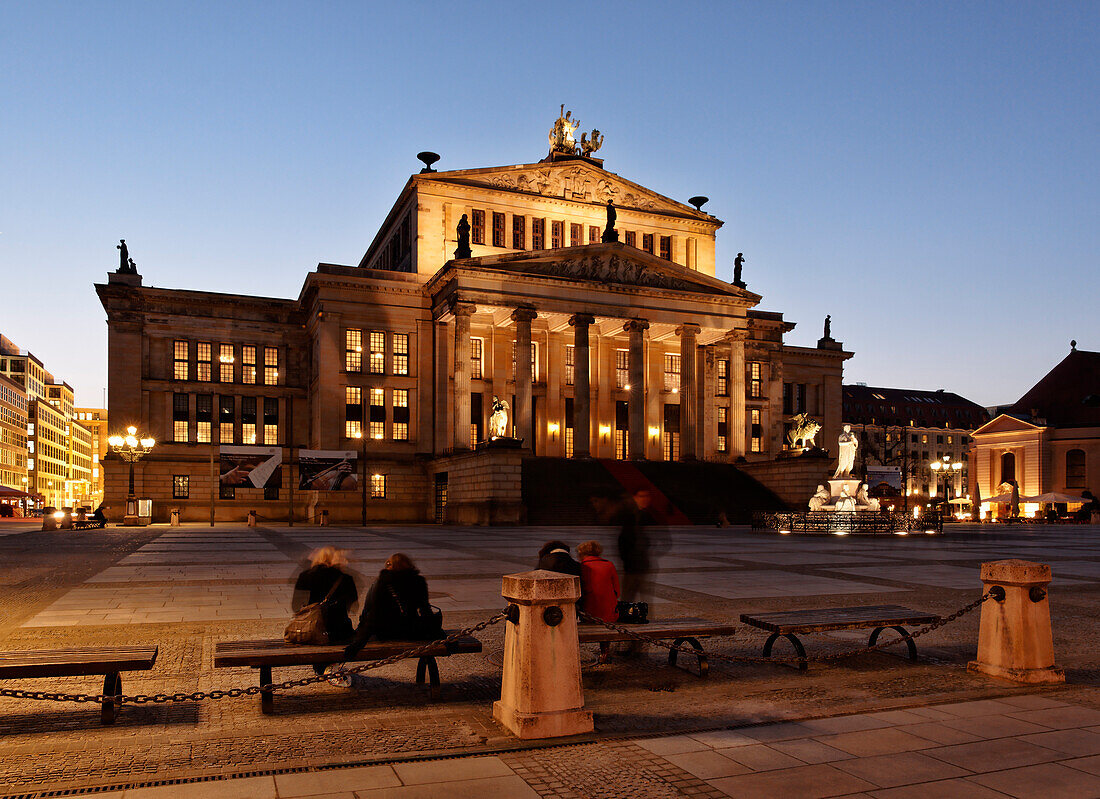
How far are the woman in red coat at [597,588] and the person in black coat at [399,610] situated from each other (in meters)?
1.81

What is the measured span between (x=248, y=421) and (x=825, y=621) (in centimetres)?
5963

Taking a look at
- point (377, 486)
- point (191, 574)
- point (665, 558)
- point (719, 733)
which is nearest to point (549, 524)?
point (377, 486)

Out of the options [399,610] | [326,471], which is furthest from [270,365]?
[399,610]

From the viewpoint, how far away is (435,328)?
61156 millimetres

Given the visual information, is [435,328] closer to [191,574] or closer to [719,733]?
[191,574]

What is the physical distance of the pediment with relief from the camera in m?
64.0

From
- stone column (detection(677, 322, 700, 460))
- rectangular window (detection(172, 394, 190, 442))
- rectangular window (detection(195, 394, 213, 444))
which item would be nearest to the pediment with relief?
stone column (detection(677, 322, 700, 460))

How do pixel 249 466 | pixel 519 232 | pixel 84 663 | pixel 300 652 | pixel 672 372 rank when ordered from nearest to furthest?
pixel 84 663
pixel 300 652
pixel 249 466
pixel 519 232
pixel 672 372

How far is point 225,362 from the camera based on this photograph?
6438 centimetres

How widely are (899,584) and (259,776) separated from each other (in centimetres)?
1523

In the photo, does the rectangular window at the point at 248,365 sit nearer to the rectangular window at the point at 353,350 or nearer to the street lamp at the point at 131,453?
the rectangular window at the point at 353,350

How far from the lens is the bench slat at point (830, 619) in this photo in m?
10.1

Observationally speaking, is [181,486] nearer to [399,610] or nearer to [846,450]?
[846,450]

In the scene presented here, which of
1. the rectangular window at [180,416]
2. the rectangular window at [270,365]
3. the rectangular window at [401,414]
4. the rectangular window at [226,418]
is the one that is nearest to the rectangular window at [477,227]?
the rectangular window at [401,414]
